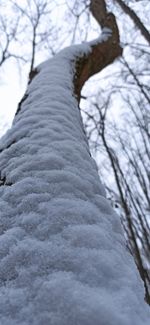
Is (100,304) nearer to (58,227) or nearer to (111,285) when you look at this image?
(111,285)

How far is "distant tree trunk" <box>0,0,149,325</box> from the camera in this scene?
68 cm

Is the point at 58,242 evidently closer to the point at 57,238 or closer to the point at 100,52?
the point at 57,238

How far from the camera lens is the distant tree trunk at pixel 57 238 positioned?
26.8 inches

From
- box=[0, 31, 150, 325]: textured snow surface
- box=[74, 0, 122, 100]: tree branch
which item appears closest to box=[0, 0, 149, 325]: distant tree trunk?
box=[0, 31, 150, 325]: textured snow surface

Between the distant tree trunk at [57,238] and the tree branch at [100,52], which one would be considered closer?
the distant tree trunk at [57,238]

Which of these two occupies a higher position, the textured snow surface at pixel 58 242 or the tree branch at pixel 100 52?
the tree branch at pixel 100 52

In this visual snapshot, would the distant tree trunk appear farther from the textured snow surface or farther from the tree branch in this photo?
the tree branch

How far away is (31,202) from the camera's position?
101 cm

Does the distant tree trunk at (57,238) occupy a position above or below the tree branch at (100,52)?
below

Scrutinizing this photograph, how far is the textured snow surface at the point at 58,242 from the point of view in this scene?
0.68m

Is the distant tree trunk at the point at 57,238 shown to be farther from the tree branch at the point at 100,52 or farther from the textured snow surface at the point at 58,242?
the tree branch at the point at 100,52

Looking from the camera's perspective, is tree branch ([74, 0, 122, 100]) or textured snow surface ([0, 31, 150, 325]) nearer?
textured snow surface ([0, 31, 150, 325])

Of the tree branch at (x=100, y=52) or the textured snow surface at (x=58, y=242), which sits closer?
the textured snow surface at (x=58, y=242)

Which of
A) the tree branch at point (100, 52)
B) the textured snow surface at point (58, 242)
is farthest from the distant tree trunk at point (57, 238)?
the tree branch at point (100, 52)
